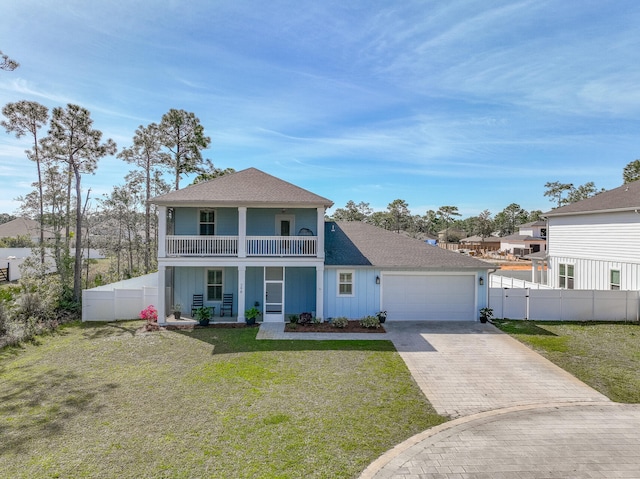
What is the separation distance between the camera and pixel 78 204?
17.5 m

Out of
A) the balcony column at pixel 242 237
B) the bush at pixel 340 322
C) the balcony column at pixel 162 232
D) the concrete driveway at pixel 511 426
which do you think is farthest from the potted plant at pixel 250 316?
the concrete driveway at pixel 511 426

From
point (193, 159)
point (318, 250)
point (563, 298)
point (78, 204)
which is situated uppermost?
point (193, 159)

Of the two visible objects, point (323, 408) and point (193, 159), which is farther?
point (193, 159)

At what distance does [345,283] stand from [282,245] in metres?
3.21

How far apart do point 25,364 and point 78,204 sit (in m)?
10.7

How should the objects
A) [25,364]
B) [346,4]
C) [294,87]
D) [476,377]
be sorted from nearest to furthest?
1. [476,377]
2. [25,364]
3. [346,4]
4. [294,87]

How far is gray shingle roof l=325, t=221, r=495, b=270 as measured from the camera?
14.1m

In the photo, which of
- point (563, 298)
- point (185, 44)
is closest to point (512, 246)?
point (563, 298)

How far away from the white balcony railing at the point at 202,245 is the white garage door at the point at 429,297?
6842 millimetres

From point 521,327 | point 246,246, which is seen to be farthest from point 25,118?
point 521,327

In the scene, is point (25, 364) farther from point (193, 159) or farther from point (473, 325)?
point (193, 159)

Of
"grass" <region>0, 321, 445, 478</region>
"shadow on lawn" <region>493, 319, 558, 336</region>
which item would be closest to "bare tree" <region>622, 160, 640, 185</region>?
"shadow on lawn" <region>493, 319, 558, 336</region>

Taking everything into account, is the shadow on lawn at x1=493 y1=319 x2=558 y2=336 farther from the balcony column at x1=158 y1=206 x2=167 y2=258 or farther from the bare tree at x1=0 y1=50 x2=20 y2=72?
the bare tree at x1=0 y1=50 x2=20 y2=72

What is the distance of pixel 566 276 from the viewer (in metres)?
19.3
